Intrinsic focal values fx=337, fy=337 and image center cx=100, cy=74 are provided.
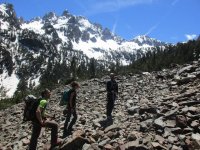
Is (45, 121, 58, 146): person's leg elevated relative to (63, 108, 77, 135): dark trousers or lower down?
lower down

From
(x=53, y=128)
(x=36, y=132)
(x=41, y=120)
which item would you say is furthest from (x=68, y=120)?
(x=41, y=120)

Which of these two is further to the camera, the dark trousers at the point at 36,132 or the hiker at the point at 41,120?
the dark trousers at the point at 36,132

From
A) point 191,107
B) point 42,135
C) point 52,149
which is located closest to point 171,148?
point 191,107

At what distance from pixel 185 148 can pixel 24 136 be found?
33.7 feet

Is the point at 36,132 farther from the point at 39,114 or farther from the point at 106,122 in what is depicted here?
the point at 106,122

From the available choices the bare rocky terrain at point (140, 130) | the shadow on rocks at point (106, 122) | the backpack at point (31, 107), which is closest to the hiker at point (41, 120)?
the backpack at point (31, 107)

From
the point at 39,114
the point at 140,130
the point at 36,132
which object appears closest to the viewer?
the point at 39,114

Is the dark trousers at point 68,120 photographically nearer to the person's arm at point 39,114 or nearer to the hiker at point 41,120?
the hiker at point 41,120

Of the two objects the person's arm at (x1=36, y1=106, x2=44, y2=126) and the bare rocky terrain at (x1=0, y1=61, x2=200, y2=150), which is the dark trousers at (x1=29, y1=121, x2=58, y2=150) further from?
the bare rocky terrain at (x1=0, y1=61, x2=200, y2=150)

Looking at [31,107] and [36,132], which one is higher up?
[31,107]

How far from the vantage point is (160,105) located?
19.5 m

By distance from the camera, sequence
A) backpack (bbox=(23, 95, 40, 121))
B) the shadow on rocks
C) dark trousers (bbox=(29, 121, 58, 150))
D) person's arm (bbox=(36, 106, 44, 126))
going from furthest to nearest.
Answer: the shadow on rocks → dark trousers (bbox=(29, 121, 58, 150)) → backpack (bbox=(23, 95, 40, 121)) → person's arm (bbox=(36, 106, 44, 126))

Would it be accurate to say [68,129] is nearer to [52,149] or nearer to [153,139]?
[52,149]

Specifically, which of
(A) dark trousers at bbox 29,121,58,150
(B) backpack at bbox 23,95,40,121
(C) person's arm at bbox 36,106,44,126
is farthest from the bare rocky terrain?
(B) backpack at bbox 23,95,40,121
